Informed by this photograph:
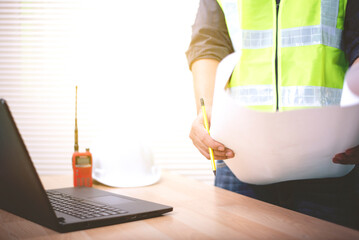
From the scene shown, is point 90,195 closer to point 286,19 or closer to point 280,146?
point 280,146

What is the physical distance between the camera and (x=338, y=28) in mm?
1066

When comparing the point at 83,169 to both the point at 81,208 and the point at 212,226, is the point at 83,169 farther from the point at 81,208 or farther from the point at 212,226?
the point at 212,226

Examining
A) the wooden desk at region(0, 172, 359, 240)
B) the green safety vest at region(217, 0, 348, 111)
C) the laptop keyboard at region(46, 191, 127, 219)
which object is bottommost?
the wooden desk at region(0, 172, 359, 240)

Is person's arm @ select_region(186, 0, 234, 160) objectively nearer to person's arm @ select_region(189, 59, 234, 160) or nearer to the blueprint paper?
person's arm @ select_region(189, 59, 234, 160)

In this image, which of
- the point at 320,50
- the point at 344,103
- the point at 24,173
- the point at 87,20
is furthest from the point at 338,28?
the point at 87,20

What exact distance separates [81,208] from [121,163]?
423mm

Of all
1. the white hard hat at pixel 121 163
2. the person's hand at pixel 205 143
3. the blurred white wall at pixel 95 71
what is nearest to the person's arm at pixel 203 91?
the person's hand at pixel 205 143

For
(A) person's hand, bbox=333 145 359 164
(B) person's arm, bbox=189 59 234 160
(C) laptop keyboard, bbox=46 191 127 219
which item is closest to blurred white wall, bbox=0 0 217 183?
(B) person's arm, bbox=189 59 234 160

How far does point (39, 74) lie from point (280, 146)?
8.26 ft

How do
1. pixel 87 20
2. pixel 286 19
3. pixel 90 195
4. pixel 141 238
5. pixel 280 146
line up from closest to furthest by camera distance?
pixel 141 238, pixel 280 146, pixel 90 195, pixel 286 19, pixel 87 20

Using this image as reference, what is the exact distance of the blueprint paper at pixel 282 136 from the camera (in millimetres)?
710

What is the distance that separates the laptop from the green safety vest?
1.72 ft

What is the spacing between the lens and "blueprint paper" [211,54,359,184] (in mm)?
710

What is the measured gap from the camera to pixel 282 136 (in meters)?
0.75
